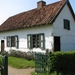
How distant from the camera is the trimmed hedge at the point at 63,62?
10.2 m

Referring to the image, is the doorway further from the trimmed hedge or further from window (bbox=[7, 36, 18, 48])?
window (bbox=[7, 36, 18, 48])

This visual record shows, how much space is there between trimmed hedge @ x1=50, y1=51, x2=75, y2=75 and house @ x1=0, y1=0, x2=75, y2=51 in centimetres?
535

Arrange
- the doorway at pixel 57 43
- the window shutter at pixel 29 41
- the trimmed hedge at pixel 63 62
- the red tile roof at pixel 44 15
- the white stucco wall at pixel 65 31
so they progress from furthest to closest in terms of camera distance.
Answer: the window shutter at pixel 29 41, the doorway at pixel 57 43, the white stucco wall at pixel 65 31, the red tile roof at pixel 44 15, the trimmed hedge at pixel 63 62

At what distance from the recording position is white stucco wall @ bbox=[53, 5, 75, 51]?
17.6 metres

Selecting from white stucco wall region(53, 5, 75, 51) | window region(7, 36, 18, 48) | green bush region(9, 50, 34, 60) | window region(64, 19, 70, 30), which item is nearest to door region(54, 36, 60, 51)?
white stucco wall region(53, 5, 75, 51)

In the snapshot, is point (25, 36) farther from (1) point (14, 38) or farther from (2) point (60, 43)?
(2) point (60, 43)

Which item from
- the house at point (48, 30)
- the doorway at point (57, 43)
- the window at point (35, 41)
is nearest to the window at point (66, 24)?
the house at point (48, 30)

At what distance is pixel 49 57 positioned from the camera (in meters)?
10.3

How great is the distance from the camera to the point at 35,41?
1864 cm

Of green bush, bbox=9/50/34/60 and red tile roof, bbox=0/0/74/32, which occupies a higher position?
red tile roof, bbox=0/0/74/32

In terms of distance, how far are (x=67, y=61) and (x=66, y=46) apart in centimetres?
751

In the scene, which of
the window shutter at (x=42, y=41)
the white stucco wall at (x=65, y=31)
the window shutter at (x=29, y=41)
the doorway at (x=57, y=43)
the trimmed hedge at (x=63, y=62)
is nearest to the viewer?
the trimmed hedge at (x=63, y=62)

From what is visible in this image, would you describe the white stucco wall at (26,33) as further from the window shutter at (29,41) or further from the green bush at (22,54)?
the green bush at (22,54)

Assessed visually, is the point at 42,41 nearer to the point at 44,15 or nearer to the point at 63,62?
the point at 44,15
